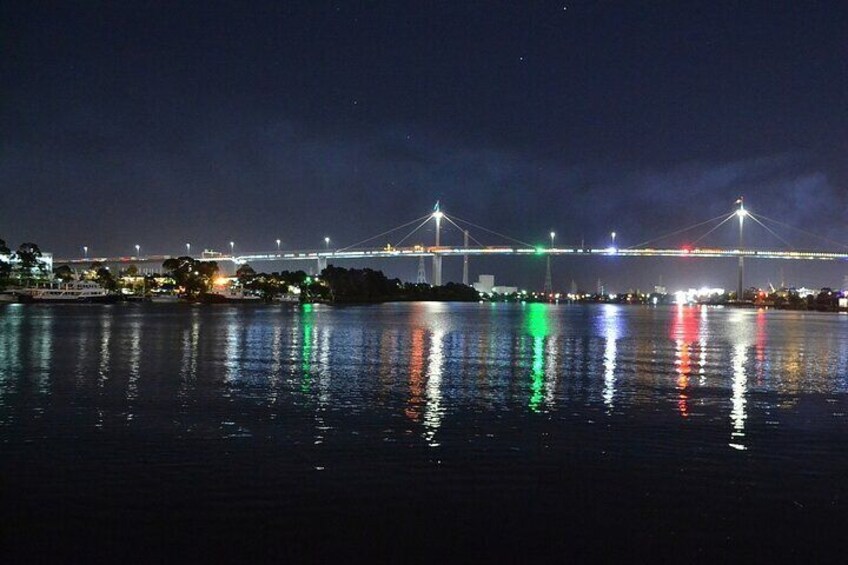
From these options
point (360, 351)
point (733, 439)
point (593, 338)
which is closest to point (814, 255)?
point (593, 338)

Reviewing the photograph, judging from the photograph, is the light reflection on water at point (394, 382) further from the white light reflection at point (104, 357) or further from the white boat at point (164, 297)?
the white boat at point (164, 297)

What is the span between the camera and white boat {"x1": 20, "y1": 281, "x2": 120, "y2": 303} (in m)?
94.1

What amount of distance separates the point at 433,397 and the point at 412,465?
5.45 meters

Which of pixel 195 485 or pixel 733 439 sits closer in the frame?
pixel 195 485

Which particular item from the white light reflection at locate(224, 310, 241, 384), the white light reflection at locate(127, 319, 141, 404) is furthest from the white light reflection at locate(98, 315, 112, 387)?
the white light reflection at locate(224, 310, 241, 384)

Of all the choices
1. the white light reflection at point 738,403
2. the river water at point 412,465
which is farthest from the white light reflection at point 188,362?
the white light reflection at point 738,403

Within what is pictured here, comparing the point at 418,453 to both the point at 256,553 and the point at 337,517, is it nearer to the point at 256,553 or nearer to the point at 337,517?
the point at 337,517

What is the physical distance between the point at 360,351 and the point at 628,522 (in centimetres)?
1805

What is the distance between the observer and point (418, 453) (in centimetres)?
938

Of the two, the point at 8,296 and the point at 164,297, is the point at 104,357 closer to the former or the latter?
the point at 8,296

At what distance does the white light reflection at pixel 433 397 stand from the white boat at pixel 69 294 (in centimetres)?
8225

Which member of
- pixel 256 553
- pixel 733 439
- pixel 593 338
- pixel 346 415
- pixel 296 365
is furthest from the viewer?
pixel 593 338

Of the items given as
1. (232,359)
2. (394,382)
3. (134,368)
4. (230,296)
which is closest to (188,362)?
(232,359)

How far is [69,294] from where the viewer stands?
104 m
